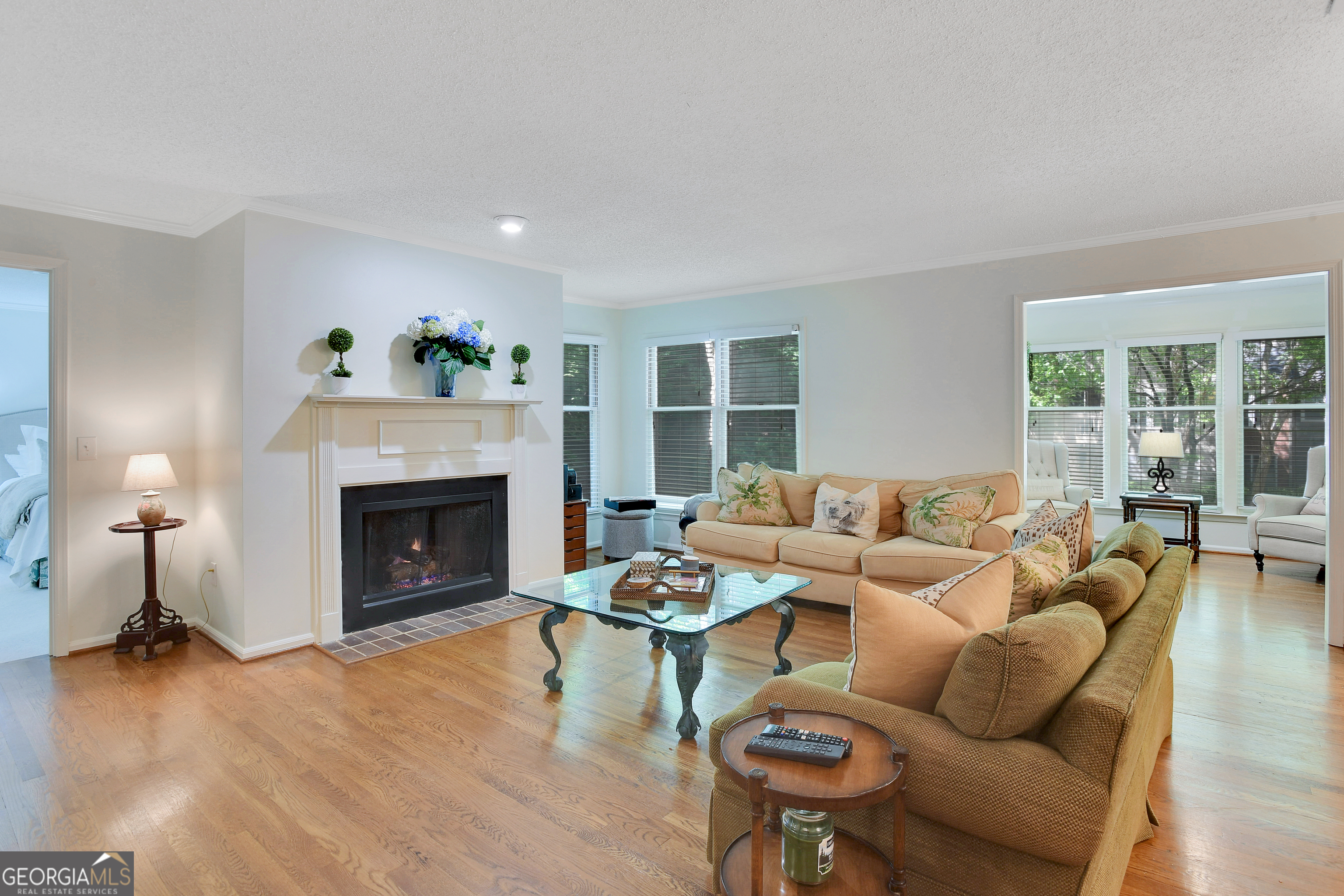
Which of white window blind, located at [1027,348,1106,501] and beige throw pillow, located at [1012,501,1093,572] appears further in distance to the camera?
white window blind, located at [1027,348,1106,501]

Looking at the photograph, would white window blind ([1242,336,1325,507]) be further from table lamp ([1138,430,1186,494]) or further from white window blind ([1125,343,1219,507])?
table lamp ([1138,430,1186,494])

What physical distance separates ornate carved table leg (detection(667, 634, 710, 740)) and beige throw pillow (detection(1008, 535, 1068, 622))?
1.16 m

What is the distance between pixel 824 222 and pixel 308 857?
3.76 meters

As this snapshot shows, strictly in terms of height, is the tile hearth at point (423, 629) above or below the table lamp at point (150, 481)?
below

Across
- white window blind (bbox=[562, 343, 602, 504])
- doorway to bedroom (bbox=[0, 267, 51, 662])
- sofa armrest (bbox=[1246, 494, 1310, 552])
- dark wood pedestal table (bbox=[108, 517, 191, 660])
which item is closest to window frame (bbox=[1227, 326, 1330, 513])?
sofa armrest (bbox=[1246, 494, 1310, 552])

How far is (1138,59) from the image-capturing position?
7.11 feet

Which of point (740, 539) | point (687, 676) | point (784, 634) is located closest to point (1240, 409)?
point (740, 539)

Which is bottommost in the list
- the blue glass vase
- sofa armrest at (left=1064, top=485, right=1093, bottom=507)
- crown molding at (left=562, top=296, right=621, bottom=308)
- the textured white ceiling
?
sofa armrest at (left=1064, top=485, right=1093, bottom=507)

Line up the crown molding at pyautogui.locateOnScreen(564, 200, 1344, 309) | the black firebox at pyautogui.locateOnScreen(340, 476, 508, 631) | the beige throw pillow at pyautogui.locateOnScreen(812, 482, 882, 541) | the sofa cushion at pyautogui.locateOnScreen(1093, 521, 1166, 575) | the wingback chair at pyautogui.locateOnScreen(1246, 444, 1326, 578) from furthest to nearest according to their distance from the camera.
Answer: the wingback chair at pyautogui.locateOnScreen(1246, 444, 1326, 578)
the beige throw pillow at pyautogui.locateOnScreen(812, 482, 882, 541)
the black firebox at pyautogui.locateOnScreen(340, 476, 508, 631)
the crown molding at pyautogui.locateOnScreen(564, 200, 1344, 309)
the sofa cushion at pyautogui.locateOnScreen(1093, 521, 1166, 575)

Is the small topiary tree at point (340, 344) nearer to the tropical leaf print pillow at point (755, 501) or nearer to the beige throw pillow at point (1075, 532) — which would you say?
the tropical leaf print pillow at point (755, 501)

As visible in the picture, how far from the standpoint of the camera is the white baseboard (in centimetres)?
360

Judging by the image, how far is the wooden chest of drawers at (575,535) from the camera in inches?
217

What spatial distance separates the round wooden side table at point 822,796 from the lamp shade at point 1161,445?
20.4ft

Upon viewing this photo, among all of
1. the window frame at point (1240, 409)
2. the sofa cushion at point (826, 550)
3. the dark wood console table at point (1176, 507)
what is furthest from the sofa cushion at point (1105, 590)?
Result: the window frame at point (1240, 409)
